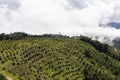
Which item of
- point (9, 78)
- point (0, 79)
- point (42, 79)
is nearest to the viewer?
point (0, 79)

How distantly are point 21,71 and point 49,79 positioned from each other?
19.3m

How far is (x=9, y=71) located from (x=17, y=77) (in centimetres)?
1246

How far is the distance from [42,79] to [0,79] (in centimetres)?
5046

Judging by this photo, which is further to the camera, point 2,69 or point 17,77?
point 2,69

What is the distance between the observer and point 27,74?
193 m

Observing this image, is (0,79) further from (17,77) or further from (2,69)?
(2,69)

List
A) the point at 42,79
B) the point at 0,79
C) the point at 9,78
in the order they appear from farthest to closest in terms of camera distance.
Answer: the point at 42,79 < the point at 9,78 < the point at 0,79

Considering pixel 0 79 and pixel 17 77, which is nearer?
pixel 0 79

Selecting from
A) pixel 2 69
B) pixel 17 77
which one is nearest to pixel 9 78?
pixel 17 77

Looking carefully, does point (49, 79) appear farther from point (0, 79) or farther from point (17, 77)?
point (0, 79)

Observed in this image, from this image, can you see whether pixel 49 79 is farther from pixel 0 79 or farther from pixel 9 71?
pixel 0 79

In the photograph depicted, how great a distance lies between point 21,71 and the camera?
198250 millimetres

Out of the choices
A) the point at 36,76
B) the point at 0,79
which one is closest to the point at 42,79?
the point at 36,76

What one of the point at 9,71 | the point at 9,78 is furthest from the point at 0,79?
the point at 9,71
